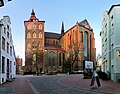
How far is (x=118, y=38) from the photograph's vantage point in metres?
37.7

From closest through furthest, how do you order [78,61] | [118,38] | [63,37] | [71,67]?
[118,38] → [71,67] → [78,61] → [63,37]

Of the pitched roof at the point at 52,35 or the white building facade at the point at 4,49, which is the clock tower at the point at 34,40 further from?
the white building facade at the point at 4,49

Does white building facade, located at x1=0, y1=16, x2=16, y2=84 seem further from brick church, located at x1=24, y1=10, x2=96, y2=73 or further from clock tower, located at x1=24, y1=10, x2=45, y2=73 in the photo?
clock tower, located at x1=24, y1=10, x2=45, y2=73

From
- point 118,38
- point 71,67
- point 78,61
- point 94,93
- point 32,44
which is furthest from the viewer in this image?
point 32,44

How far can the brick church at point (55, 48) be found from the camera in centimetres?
10725

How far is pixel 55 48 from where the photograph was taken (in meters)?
117

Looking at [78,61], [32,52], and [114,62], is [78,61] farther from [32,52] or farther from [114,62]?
[114,62]

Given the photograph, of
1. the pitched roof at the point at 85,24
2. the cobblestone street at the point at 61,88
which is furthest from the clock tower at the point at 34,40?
the cobblestone street at the point at 61,88

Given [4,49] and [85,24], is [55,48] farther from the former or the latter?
[4,49]

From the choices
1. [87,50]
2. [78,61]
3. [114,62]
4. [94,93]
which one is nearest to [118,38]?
[114,62]

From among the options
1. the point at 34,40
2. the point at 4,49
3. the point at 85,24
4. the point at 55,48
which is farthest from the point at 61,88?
the point at 85,24

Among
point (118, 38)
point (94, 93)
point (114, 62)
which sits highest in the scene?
point (118, 38)

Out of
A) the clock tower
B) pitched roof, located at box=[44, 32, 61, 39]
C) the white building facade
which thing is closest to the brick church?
the clock tower

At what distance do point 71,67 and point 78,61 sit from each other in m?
8.70
